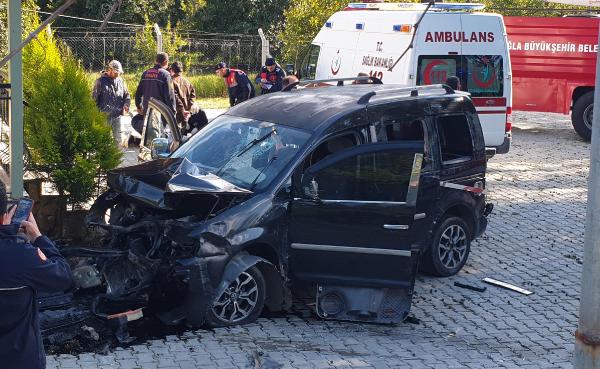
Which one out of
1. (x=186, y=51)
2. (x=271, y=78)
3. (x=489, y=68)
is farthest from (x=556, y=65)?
(x=186, y=51)

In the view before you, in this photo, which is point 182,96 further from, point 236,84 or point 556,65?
point 556,65

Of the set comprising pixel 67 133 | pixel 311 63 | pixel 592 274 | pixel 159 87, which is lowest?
pixel 592 274

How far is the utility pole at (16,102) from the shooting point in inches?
331

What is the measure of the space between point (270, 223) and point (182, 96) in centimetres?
728

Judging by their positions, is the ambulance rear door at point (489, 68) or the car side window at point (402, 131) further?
the ambulance rear door at point (489, 68)

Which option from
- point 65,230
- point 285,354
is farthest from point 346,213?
point 65,230

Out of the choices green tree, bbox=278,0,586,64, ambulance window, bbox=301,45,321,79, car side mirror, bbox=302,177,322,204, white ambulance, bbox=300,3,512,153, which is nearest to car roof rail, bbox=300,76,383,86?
car side mirror, bbox=302,177,322,204

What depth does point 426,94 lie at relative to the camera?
902 cm

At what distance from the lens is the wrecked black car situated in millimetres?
7133

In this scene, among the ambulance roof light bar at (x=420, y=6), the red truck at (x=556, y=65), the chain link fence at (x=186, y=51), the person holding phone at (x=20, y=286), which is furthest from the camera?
the chain link fence at (x=186, y=51)

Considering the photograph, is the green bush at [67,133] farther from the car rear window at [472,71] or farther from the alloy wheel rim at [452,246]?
the car rear window at [472,71]

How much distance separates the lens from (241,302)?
24.3 feet

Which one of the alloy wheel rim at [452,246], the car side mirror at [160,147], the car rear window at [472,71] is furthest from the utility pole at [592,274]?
the car rear window at [472,71]

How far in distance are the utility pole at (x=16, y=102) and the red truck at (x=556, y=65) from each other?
12292mm
